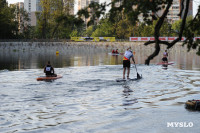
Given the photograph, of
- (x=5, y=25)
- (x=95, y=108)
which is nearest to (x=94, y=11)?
(x=95, y=108)

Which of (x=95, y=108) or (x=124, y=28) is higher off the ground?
(x=124, y=28)

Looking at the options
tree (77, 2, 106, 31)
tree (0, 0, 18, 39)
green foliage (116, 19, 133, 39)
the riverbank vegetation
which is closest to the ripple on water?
the riverbank vegetation

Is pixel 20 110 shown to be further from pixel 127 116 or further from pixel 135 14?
pixel 135 14

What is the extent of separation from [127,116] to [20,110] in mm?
4032

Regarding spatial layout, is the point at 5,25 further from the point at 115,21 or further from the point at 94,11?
→ the point at 94,11

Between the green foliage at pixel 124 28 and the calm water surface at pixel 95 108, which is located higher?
the green foliage at pixel 124 28

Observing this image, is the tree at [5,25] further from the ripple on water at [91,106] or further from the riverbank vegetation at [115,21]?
the ripple on water at [91,106]

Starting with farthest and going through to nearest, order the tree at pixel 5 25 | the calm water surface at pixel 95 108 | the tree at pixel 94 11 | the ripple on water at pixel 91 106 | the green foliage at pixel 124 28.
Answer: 1. the green foliage at pixel 124 28
2. the tree at pixel 5 25
3. the ripple on water at pixel 91 106
4. the calm water surface at pixel 95 108
5. the tree at pixel 94 11

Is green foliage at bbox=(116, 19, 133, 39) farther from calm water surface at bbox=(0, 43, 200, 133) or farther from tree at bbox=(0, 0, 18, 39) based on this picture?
calm water surface at bbox=(0, 43, 200, 133)

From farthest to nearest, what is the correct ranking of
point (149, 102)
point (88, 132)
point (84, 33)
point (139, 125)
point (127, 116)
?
1. point (84, 33)
2. point (149, 102)
3. point (127, 116)
4. point (139, 125)
5. point (88, 132)

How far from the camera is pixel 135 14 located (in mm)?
8617

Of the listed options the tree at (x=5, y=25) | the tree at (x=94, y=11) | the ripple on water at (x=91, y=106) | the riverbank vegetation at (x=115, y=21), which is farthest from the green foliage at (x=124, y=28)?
the tree at (x=94, y=11)

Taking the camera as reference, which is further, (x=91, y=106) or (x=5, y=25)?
(x=5, y=25)

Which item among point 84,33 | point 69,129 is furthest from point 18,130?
point 84,33
